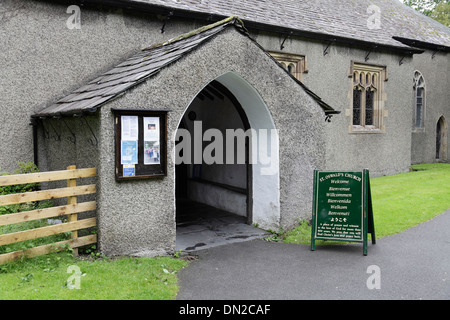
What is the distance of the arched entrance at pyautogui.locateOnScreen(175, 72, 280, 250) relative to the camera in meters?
7.78

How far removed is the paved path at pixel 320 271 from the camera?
16.3ft

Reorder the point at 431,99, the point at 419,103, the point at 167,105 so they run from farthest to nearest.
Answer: the point at 431,99 < the point at 419,103 < the point at 167,105

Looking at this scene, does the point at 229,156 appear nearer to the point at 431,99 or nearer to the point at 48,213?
the point at 48,213

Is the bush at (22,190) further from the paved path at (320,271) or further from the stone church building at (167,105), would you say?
the paved path at (320,271)

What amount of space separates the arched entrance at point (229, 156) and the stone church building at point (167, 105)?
0.03 m

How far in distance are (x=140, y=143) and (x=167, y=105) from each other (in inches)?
28.5

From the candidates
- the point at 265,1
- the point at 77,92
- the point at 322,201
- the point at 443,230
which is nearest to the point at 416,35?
the point at 265,1

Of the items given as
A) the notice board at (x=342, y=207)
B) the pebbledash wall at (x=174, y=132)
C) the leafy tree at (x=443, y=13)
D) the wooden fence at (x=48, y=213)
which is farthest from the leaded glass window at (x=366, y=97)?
the leafy tree at (x=443, y=13)

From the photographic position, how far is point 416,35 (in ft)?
55.5

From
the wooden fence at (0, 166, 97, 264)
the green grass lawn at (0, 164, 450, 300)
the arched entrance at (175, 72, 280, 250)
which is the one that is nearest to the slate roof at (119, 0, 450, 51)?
the arched entrance at (175, 72, 280, 250)

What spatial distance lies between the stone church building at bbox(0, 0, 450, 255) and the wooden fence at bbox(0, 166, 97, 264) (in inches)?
9.6

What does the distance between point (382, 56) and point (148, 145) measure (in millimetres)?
11644

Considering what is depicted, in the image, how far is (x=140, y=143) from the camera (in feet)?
20.1

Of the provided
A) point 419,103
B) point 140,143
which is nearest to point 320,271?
point 140,143
